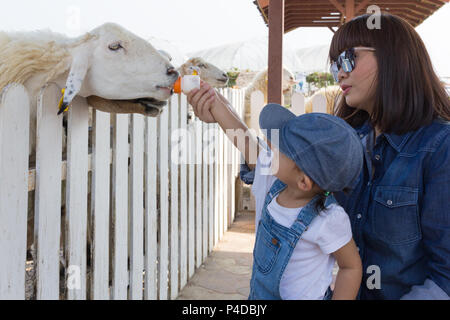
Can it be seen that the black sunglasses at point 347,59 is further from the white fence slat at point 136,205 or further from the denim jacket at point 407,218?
the white fence slat at point 136,205

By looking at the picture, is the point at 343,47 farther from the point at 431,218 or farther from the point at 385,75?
the point at 431,218

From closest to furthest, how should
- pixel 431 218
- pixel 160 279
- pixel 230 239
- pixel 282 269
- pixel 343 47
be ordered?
pixel 431 218 → pixel 282 269 → pixel 343 47 → pixel 160 279 → pixel 230 239

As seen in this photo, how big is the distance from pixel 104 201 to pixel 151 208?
649mm

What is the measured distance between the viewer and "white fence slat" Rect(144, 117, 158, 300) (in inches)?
108

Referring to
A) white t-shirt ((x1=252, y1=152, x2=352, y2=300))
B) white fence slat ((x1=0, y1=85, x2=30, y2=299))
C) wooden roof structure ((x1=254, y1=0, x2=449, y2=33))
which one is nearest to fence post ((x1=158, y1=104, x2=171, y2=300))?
white fence slat ((x1=0, y1=85, x2=30, y2=299))

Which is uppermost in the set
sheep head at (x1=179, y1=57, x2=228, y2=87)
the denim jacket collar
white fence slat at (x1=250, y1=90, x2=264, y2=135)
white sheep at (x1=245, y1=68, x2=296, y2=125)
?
white sheep at (x1=245, y1=68, x2=296, y2=125)

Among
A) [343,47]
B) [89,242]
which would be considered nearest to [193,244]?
Answer: [89,242]

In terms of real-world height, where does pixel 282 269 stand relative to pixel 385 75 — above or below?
below

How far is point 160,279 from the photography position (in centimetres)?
300

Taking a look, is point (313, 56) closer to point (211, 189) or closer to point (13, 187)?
point (211, 189)

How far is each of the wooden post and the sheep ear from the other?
2.01 metres

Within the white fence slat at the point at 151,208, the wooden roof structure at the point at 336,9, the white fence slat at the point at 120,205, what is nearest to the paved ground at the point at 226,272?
the white fence slat at the point at 151,208

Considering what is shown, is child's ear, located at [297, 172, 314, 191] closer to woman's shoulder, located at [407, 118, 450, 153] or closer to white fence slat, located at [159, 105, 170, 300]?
woman's shoulder, located at [407, 118, 450, 153]
